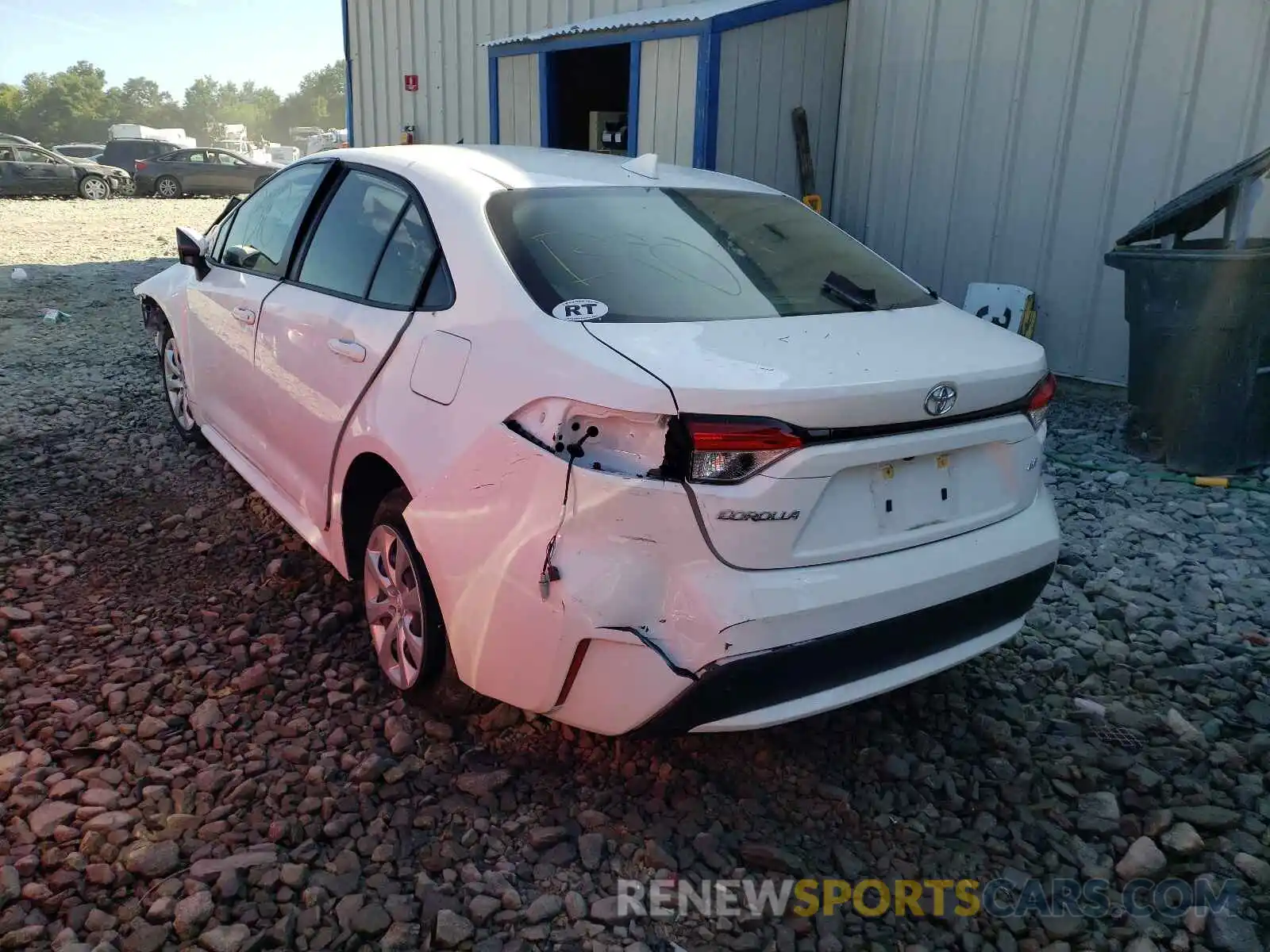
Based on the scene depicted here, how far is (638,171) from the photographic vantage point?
3.29m

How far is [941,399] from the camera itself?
2295 mm

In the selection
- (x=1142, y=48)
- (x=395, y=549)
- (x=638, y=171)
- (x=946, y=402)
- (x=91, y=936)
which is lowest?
(x=91, y=936)

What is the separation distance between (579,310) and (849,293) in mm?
907

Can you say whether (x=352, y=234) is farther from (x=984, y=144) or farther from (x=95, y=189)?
(x=95, y=189)

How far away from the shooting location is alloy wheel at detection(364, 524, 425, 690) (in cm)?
277

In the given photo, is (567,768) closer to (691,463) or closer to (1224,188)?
(691,463)

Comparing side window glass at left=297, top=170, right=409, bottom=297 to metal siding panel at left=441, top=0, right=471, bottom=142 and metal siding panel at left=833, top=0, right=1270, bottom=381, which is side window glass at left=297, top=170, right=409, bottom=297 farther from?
metal siding panel at left=441, top=0, right=471, bottom=142

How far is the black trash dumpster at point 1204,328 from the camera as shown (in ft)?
15.4

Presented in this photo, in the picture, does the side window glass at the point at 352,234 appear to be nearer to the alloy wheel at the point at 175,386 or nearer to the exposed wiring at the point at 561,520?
the exposed wiring at the point at 561,520

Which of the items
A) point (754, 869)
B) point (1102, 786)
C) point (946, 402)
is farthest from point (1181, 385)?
point (754, 869)

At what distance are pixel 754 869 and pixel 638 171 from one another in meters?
2.20

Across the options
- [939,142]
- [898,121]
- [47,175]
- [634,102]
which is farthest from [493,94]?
[47,175]

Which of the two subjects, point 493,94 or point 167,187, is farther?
point 167,187

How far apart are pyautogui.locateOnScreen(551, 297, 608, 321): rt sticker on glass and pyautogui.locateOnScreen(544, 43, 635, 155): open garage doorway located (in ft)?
Result: 21.9
